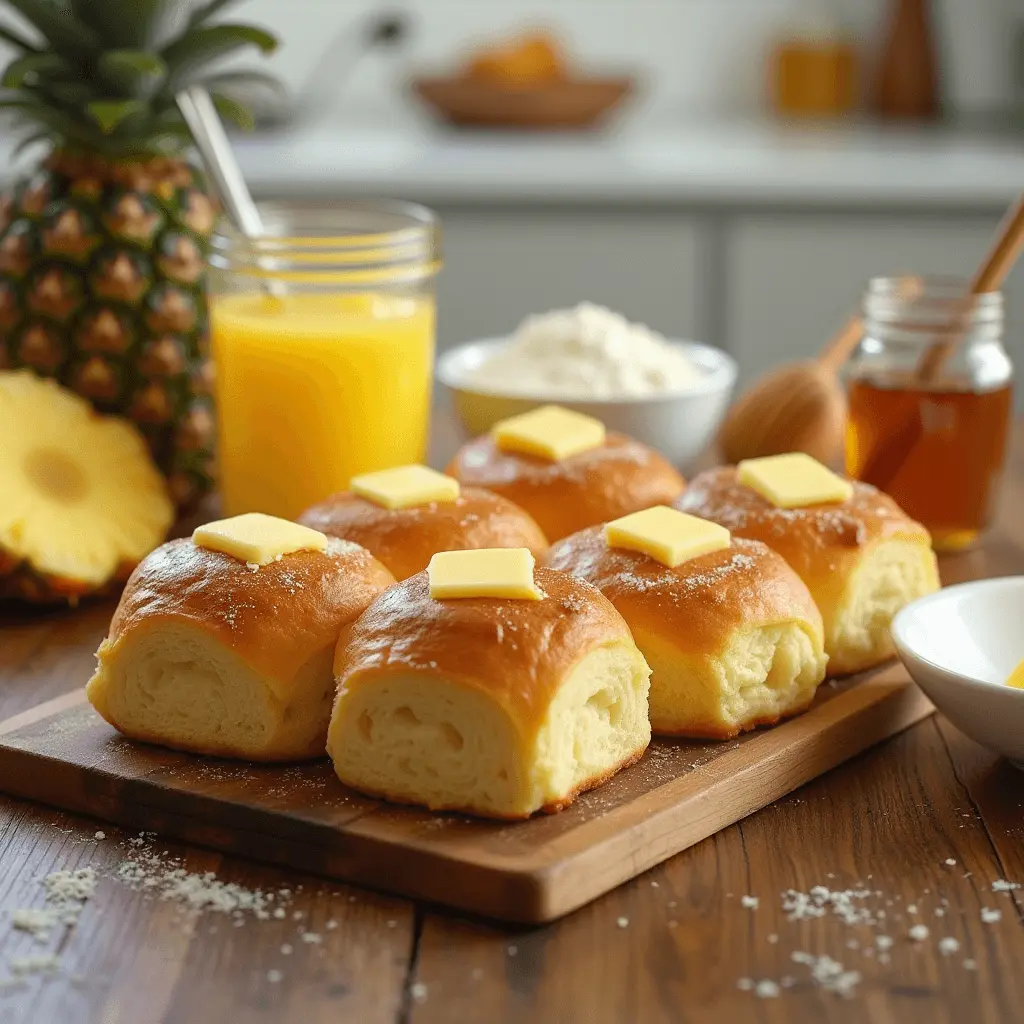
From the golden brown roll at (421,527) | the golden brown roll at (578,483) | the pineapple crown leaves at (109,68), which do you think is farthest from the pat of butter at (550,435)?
the pineapple crown leaves at (109,68)

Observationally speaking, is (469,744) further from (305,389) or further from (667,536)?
(305,389)

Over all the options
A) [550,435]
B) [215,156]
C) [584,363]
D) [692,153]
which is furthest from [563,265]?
[550,435]

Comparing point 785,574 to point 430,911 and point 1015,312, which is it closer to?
point 430,911

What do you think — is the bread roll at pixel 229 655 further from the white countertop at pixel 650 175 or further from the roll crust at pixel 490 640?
the white countertop at pixel 650 175

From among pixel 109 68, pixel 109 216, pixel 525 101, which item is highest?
pixel 109 68

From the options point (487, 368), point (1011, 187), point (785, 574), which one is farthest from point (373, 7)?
point (785, 574)

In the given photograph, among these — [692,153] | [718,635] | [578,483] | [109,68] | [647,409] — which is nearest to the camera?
[718,635]
